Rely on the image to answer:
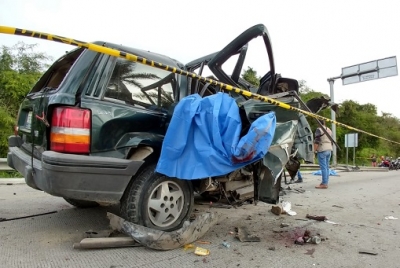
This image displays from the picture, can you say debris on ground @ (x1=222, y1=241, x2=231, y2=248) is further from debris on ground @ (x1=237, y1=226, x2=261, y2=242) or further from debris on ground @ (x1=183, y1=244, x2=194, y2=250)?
debris on ground @ (x1=183, y1=244, x2=194, y2=250)

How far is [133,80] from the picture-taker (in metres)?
3.05

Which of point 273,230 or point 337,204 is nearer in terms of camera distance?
point 273,230

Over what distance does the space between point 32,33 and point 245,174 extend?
263cm

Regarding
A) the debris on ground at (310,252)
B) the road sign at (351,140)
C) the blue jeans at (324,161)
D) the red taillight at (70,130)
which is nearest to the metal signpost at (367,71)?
the road sign at (351,140)

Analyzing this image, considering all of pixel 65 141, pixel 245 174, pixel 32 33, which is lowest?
Answer: pixel 245 174

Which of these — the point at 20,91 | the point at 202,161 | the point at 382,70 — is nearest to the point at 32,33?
the point at 202,161

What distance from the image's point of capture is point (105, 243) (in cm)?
278

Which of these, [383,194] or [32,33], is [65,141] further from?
[383,194]

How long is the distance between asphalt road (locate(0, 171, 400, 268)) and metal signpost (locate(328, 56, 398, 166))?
1136 cm

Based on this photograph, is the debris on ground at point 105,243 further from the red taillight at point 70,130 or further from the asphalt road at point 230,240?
the red taillight at point 70,130

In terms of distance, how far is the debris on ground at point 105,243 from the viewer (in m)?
2.74

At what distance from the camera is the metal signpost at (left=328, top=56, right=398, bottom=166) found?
14.9 meters

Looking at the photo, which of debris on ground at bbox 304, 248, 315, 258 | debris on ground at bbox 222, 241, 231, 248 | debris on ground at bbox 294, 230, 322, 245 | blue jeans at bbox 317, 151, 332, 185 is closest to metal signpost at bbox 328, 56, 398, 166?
blue jeans at bbox 317, 151, 332, 185

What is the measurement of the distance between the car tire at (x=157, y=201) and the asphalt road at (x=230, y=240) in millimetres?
286
